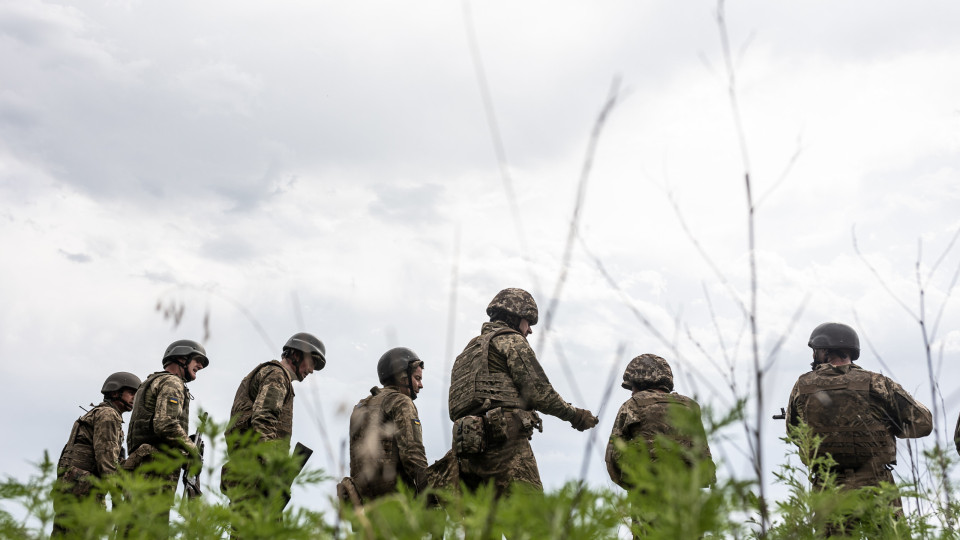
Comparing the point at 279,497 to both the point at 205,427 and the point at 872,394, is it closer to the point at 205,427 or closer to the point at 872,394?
the point at 205,427

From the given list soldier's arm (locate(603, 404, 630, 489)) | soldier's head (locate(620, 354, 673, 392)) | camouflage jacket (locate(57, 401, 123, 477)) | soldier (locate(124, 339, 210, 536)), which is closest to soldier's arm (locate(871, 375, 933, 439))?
soldier's head (locate(620, 354, 673, 392))

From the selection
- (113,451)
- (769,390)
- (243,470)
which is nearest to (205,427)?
(243,470)

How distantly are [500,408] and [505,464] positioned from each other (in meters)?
0.43

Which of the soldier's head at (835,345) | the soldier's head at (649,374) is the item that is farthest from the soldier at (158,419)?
the soldier's head at (835,345)

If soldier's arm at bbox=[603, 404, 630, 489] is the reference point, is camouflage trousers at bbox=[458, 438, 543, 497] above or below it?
below

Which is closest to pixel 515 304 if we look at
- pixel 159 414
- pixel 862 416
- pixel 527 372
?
pixel 527 372

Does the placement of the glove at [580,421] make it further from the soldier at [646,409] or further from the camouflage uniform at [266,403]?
the camouflage uniform at [266,403]

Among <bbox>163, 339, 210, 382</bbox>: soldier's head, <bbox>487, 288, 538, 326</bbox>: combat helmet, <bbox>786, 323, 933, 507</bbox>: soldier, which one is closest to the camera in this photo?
<bbox>786, 323, 933, 507</bbox>: soldier

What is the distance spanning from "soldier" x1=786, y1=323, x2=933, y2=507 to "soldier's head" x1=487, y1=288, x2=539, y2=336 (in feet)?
8.18

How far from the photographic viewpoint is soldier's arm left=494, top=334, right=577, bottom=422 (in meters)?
6.24

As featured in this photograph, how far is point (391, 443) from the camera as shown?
645 cm

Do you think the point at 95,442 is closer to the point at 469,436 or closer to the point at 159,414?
the point at 159,414

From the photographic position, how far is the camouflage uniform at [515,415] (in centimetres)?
610

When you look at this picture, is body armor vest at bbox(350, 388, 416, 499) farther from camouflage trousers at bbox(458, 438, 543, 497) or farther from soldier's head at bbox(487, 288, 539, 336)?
soldier's head at bbox(487, 288, 539, 336)
